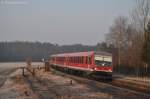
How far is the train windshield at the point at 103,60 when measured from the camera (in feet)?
110

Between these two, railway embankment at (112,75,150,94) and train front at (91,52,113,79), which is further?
train front at (91,52,113,79)

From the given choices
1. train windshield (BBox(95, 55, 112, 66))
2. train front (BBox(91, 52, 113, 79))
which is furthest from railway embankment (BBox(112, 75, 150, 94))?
train windshield (BBox(95, 55, 112, 66))

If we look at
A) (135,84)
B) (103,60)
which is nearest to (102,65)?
(103,60)

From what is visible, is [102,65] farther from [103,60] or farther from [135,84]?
[135,84]

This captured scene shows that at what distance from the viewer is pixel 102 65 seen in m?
33.7

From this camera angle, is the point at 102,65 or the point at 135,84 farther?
the point at 102,65

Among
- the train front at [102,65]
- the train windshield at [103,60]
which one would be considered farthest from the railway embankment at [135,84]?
the train windshield at [103,60]

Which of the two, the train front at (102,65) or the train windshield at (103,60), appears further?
the train windshield at (103,60)

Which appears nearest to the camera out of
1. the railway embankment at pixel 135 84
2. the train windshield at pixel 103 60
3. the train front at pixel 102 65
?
the railway embankment at pixel 135 84

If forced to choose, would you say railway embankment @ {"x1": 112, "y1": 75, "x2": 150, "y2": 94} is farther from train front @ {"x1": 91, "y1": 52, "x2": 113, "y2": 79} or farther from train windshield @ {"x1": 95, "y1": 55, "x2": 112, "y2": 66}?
train windshield @ {"x1": 95, "y1": 55, "x2": 112, "y2": 66}

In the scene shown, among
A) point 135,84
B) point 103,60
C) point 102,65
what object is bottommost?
point 135,84

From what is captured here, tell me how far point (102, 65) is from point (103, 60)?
2.36 ft

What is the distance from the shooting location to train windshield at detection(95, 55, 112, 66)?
3353 cm

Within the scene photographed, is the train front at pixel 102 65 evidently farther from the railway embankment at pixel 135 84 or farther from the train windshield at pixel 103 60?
→ the railway embankment at pixel 135 84
